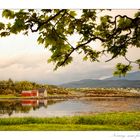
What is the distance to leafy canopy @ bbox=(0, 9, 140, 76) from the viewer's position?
108 inches

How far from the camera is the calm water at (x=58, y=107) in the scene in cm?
278

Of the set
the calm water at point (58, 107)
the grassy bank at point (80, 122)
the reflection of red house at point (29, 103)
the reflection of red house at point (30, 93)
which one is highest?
the reflection of red house at point (30, 93)

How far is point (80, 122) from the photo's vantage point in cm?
277

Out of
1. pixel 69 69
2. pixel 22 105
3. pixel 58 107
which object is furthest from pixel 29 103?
pixel 69 69

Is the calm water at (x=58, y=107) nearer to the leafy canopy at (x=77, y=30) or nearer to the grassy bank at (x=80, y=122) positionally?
the grassy bank at (x=80, y=122)

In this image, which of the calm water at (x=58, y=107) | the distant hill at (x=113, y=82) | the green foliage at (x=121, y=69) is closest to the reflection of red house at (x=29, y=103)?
the calm water at (x=58, y=107)

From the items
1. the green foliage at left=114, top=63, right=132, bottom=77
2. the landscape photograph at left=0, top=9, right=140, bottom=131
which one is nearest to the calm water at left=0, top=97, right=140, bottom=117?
the landscape photograph at left=0, top=9, right=140, bottom=131

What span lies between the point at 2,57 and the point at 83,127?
0.61 m

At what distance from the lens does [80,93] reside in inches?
110

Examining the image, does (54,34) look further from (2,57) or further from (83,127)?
(83,127)

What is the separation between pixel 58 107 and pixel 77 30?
1.48ft

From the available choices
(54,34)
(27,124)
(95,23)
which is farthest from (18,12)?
(27,124)

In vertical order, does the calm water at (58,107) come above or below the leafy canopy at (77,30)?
below

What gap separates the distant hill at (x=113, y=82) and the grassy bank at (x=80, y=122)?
17cm
